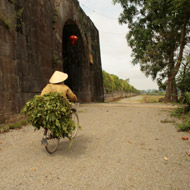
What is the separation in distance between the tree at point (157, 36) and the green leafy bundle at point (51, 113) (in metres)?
13.1

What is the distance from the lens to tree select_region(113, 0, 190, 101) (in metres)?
14.8

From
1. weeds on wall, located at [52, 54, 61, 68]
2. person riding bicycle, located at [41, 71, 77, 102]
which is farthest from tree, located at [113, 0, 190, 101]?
person riding bicycle, located at [41, 71, 77, 102]

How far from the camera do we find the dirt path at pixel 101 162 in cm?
259

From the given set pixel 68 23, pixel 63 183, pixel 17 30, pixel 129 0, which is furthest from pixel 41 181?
pixel 129 0

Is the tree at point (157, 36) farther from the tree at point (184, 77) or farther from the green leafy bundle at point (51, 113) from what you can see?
the green leafy bundle at point (51, 113)

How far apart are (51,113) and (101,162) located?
50.2 inches

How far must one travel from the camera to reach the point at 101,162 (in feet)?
10.9

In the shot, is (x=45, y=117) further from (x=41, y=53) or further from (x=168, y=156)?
(x=41, y=53)

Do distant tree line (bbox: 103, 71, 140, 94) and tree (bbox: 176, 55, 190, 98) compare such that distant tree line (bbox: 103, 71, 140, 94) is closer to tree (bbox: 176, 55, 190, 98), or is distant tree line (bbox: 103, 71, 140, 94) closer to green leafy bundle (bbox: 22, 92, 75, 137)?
tree (bbox: 176, 55, 190, 98)

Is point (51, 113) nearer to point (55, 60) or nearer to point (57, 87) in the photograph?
point (57, 87)

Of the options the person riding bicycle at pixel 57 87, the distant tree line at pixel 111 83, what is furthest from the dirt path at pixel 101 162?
the distant tree line at pixel 111 83

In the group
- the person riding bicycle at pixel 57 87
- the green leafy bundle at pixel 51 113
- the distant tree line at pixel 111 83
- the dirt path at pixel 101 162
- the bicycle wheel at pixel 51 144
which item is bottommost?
the dirt path at pixel 101 162

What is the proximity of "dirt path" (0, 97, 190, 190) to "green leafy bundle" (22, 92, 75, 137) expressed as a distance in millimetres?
600

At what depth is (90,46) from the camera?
53.7 ft
